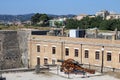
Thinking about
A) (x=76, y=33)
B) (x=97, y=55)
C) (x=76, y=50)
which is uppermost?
(x=76, y=33)

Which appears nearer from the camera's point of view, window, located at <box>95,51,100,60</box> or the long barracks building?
the long barracks building

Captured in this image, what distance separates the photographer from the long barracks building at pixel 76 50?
3872 cm

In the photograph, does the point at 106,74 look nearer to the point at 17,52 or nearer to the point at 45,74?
the point at 45,74

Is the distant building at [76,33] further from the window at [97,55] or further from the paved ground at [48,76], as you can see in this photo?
the paved ground at [48,76]

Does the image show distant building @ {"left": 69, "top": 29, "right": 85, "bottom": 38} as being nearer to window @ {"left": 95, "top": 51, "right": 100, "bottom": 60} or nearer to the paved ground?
window @ {"left": 95, "top": 51, "right": 100, "bottom": 60}

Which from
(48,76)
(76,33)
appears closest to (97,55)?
(76,33)

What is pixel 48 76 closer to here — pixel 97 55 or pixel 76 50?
pixel 97 55

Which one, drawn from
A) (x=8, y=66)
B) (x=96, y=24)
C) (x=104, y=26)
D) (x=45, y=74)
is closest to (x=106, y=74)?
(x=45, y=74)

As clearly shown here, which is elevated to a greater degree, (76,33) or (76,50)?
(76,33)

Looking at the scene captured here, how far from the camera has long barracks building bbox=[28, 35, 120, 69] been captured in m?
38.7

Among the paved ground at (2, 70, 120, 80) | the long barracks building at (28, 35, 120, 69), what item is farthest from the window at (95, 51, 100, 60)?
the paved ground at (2, 70, 120, 80)

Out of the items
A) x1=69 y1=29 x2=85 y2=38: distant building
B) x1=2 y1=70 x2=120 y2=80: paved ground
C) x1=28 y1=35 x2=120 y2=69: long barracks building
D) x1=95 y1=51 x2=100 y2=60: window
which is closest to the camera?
x1=2 y1=70 x2=120 y2=80: paved ground

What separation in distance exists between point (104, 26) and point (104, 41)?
200ft

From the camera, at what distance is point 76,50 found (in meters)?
42.9
